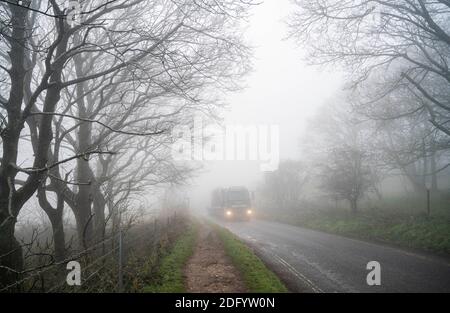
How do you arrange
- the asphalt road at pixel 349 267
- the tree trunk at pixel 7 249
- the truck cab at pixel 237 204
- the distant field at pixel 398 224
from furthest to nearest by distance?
1. the truck cab at pixel 237 204
2. the distant field at pixel 398 224
3. the asphalt road at pixel 349 267
4. the tree trunk at pixel 7 249

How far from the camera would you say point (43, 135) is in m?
6.77

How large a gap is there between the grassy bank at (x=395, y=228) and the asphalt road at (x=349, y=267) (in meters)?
1.16

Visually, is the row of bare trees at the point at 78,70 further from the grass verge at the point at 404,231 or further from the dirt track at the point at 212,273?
the grass verge at the point at 404,231

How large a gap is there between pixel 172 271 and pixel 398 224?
1148 centimetres

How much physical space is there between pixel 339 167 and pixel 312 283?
594 inches

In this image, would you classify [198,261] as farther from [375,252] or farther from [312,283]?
[375,252]

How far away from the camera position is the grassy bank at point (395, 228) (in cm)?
1219

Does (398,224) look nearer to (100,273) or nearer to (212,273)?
(212,273)

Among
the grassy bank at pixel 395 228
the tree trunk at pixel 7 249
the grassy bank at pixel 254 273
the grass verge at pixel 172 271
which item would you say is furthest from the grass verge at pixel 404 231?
the tree trunk at pixel 7 249

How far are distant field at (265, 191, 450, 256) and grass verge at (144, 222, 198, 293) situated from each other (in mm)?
8469

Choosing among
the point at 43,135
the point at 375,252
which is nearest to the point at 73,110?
the point at 43,135

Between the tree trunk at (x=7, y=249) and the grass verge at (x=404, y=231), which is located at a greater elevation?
the tree trunk at (x=7, y=249)

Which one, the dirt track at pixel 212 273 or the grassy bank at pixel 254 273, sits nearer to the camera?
the grassy bank at pixel 254 273

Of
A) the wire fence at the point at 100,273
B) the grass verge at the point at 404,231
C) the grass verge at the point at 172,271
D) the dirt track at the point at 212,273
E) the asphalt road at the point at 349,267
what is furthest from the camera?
the grass verge at the point at 404,231
